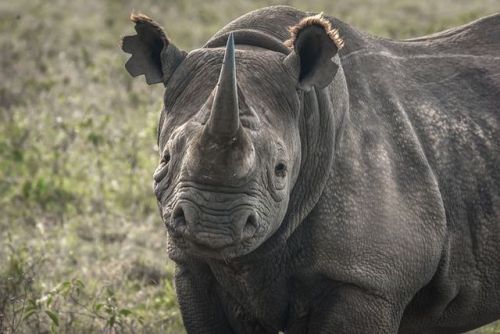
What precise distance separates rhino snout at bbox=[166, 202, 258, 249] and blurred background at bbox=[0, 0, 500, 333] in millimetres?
1978

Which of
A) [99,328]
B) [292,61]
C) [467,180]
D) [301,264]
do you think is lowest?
[99,328]

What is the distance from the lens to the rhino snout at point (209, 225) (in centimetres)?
505

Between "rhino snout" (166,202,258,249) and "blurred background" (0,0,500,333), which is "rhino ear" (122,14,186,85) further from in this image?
"blurred background" (0,0,500,333)

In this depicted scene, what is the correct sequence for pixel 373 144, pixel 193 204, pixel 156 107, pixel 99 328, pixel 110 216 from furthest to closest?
pixel 156 107 < pixel 110 216 < pixel 99 328 < pixel 373 144 < pixel 193 204

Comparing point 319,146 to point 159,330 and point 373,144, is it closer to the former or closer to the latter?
point 373,144

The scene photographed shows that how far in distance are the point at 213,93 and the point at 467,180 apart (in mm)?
1543

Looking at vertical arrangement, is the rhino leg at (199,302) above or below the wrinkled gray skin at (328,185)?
below

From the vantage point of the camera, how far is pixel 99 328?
7.62 metres

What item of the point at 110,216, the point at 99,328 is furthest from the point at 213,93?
the point at 110,216

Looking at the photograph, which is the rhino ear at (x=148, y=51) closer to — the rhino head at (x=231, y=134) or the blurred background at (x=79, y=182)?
the rhino head at (x=231, y=134)

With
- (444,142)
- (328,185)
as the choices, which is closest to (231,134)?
(328,185)

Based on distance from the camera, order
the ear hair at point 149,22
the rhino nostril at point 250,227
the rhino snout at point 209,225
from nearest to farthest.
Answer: the rhino snout at point 209,225 < the rhino nostril at point 250,227 < the ear hair at point 149,22

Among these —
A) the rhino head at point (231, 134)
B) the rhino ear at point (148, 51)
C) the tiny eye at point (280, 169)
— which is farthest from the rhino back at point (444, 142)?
the rhino ear at point (148, 51)

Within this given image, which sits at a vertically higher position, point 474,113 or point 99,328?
point 474,113
